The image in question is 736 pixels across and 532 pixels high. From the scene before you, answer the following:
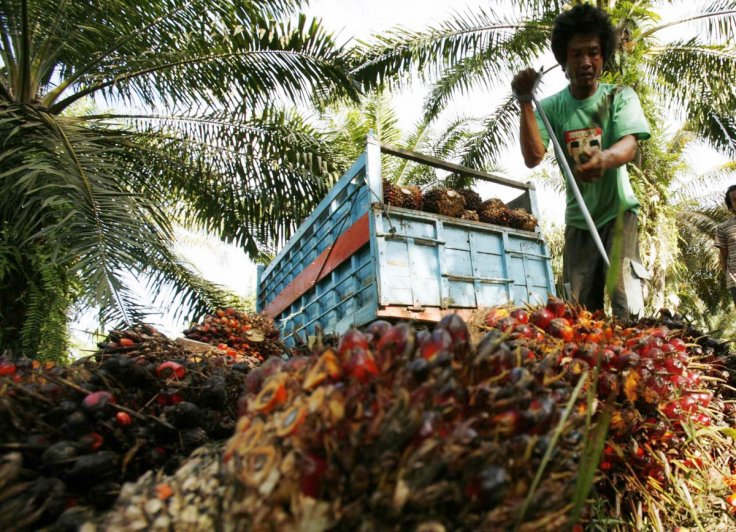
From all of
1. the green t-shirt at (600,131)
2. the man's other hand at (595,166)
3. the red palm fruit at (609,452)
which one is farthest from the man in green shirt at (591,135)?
the red palm fruit at (609,452)

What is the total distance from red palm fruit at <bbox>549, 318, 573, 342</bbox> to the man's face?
1.72 meters

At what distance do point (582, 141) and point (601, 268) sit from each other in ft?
2.19

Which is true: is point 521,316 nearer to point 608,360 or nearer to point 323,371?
point 608,360

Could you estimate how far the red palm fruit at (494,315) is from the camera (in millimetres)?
1469

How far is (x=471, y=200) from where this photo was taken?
5.34 metres

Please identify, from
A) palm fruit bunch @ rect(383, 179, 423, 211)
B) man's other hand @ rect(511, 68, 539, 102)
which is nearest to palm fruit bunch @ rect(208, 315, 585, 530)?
man's other hand @ rect(511, 68, 539, 102)

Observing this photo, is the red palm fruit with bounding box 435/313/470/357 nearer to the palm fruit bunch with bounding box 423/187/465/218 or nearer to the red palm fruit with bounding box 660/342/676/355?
the red palm fruit with bounding box 660/342/676/355

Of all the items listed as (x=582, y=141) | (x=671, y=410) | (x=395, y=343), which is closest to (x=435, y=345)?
(x=395, y=343)

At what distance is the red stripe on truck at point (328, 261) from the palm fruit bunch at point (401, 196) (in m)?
0.39

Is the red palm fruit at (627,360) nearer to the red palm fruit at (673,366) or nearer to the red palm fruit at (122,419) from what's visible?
the red palm fruit at (673,366)

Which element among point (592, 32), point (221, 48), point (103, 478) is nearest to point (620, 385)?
point (103, 478)

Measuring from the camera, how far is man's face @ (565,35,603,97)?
8.18ft

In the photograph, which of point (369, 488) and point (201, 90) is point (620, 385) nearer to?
point (369, 488)

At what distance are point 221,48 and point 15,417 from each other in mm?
5730
